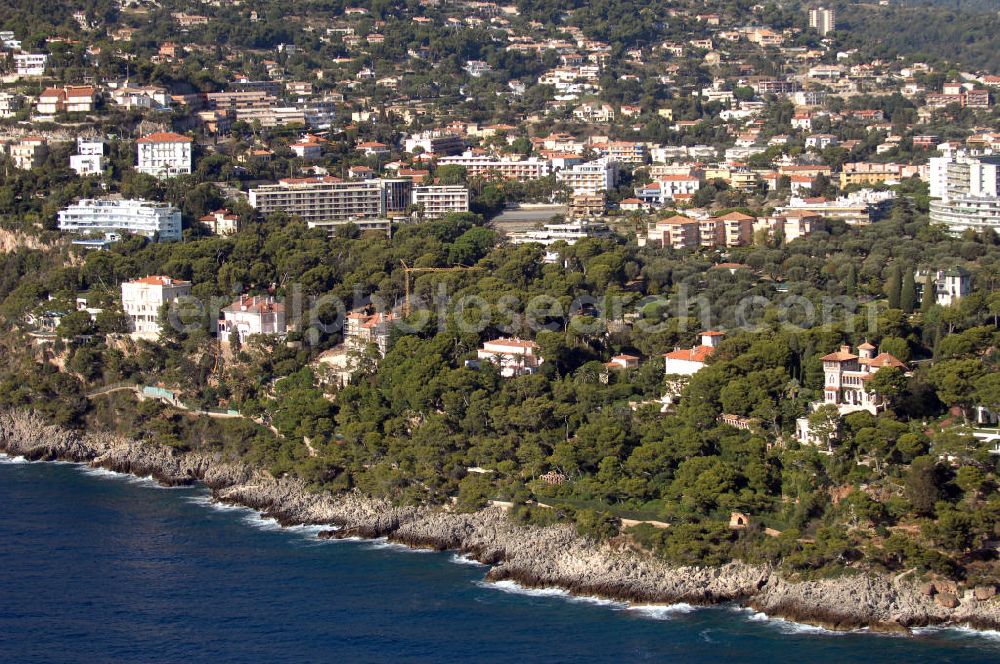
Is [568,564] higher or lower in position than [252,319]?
lower

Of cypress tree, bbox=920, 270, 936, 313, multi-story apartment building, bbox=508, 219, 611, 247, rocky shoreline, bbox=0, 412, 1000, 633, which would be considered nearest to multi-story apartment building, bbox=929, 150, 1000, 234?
cypress tree, bbox=920, 270, 936, 313

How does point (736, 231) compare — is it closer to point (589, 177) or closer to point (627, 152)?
point (589, 177)

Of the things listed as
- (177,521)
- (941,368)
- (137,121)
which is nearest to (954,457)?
(941,368)

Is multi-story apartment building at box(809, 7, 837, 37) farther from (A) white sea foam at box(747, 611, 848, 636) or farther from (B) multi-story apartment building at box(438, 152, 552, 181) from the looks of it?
(A) white sea foam at box(747, 611, 848, 636)

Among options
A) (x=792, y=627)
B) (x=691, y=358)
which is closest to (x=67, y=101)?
(x=691, y=358)

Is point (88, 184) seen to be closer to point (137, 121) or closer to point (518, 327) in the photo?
point (137, 121)

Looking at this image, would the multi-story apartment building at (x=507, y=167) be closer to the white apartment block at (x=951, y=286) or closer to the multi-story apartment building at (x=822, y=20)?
the white apartment block at (x=951, y=286)

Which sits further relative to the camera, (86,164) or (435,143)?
(435,143)
